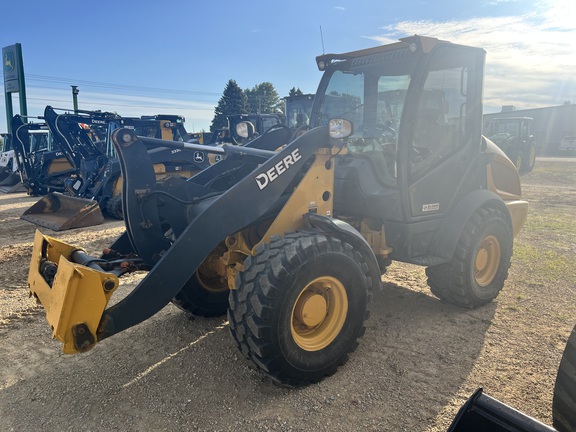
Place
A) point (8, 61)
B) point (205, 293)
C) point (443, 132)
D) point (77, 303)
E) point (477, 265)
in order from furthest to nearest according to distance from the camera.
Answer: point (8, 61) → point (477, 265) → point (443, 132) → point (205, 293) → point (77, 303)

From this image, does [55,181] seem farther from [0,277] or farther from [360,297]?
[360,297]

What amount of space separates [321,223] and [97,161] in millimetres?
10445

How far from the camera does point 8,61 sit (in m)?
21.4

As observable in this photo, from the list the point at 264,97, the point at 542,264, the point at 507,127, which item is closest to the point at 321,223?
the point at 542,264

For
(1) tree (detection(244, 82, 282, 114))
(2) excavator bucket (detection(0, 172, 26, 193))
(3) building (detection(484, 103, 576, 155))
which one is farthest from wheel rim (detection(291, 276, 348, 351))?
(1) tree (detection(244, 82, 282, 114))

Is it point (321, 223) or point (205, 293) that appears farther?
point (205, 293)

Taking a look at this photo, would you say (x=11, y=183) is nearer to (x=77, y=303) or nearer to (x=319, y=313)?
(x=77, y=303)

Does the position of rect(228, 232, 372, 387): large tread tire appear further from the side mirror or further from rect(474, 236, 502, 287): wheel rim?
rect(474, 236, 502, 287): wheel rim

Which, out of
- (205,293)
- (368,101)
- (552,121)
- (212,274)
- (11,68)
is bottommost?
(205,293)

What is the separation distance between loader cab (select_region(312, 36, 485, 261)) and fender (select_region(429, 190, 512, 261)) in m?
0.08

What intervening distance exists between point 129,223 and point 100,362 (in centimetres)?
115

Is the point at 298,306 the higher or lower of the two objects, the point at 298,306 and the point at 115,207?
the higher

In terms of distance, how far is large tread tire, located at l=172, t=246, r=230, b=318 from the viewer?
3.99 meters

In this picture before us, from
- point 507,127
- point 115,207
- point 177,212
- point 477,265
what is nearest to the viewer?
point 177,212
